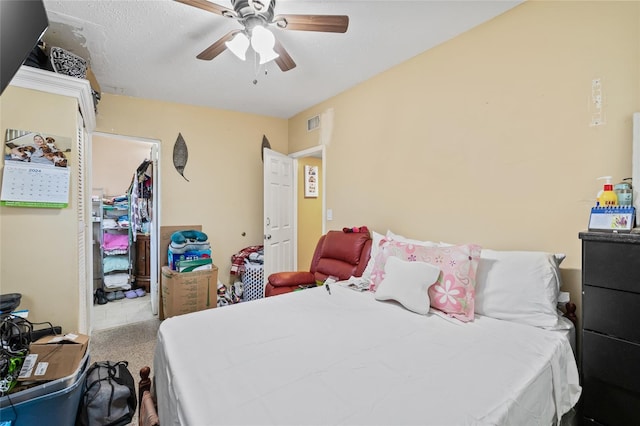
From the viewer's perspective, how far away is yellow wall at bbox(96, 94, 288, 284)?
351 centimetres

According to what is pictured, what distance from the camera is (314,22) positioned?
1717 mm

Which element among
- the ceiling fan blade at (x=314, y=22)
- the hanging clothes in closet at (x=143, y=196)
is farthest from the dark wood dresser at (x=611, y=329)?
the hanging clothes in closet at (x=143, y=196)

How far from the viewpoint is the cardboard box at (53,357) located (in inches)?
61.0

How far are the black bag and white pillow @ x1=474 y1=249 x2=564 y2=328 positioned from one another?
220 centimetres

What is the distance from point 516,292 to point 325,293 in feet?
4.06

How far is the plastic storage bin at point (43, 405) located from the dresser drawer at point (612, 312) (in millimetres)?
→ 2679

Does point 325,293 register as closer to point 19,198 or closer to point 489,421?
point 489,421

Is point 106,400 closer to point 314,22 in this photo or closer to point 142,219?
point 314,22

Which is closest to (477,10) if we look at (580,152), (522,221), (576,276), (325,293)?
(580,152)

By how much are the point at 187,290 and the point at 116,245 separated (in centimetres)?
228

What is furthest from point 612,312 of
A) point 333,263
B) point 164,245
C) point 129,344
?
point 164,245

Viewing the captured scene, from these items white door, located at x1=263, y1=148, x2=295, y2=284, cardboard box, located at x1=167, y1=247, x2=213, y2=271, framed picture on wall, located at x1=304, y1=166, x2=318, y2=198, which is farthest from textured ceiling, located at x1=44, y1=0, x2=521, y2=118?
cardboard box, located at x1=167, y1=247, x2=213, y2=271

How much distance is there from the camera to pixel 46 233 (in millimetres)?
2148

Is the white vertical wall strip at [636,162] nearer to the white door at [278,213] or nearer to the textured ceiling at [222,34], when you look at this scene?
the textured ceiling at [222,34]
